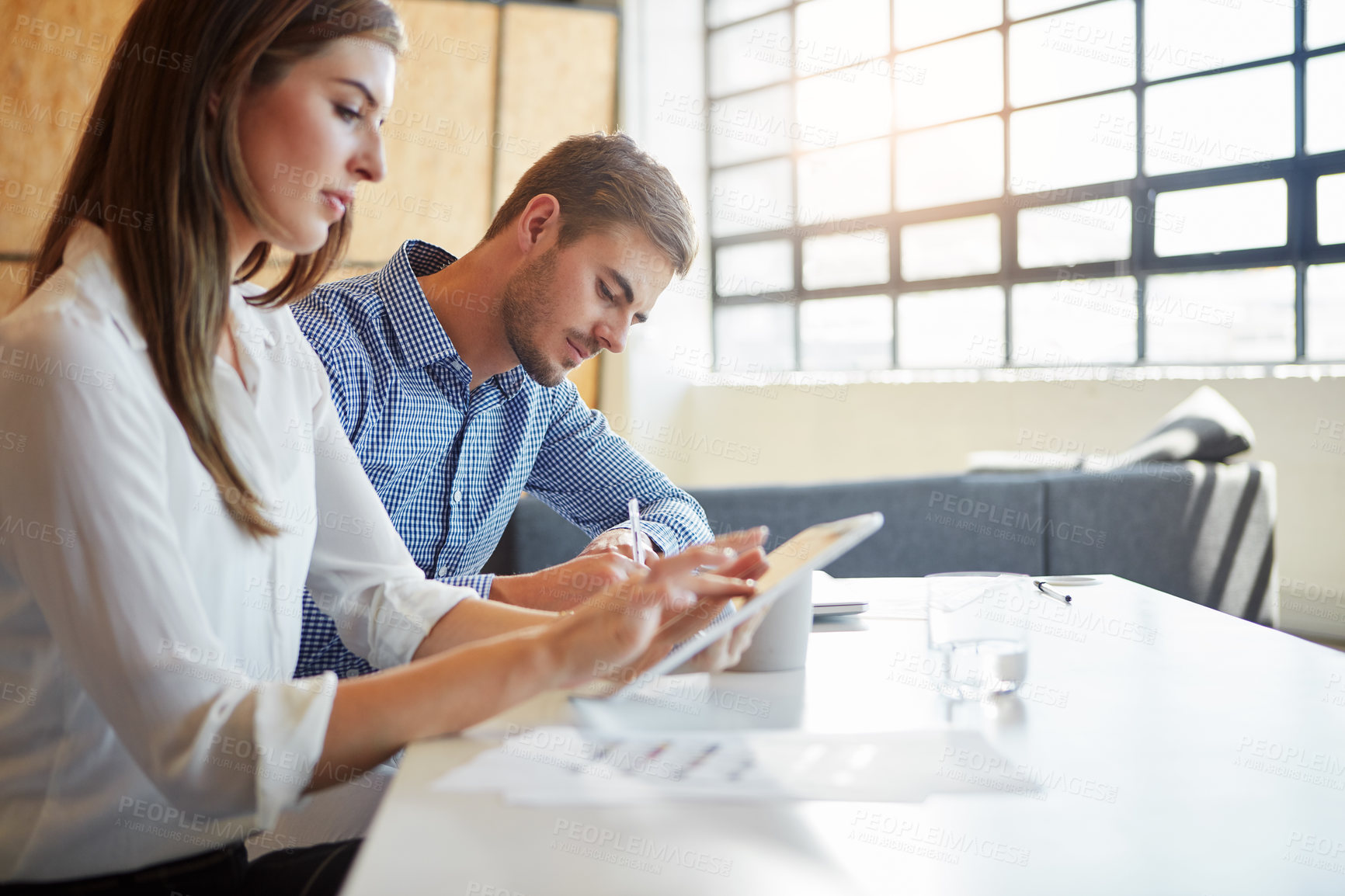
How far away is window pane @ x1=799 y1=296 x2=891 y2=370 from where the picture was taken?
569cm

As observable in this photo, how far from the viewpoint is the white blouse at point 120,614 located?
70 centimetres

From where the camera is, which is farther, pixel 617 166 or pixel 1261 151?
pixel 1261 151

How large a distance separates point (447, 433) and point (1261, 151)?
4060 mm

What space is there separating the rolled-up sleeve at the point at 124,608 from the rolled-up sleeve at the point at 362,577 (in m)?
0.32

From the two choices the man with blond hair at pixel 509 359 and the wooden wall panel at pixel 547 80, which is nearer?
the man with blond hair at pixel 509 359

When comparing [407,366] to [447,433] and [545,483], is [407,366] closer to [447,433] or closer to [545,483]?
[447,433]

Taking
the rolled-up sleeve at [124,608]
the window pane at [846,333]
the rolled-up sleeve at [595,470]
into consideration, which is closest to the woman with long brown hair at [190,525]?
the rolled-up sleeve at [124,608]

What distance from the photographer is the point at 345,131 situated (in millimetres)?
919

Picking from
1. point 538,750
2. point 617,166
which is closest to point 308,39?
point 538,750

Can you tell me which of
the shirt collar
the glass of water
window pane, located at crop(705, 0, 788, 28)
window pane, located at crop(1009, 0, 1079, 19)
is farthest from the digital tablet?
window pane, located at crop(705, 0, 788, 28)

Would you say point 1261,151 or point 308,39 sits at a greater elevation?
point 1261,151

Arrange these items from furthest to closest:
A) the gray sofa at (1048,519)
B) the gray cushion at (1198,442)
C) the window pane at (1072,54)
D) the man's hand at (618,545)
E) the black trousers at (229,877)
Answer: the window pane at (1072,54), the gray cushion at (1198,442), the gray sofa at (1048,519), the man's hand at (618,545), the black trousers at (229,877)

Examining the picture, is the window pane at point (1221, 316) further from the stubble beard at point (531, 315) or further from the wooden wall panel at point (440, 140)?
the stubble beard at point (531, 315)

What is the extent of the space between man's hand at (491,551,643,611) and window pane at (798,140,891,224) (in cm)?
475
